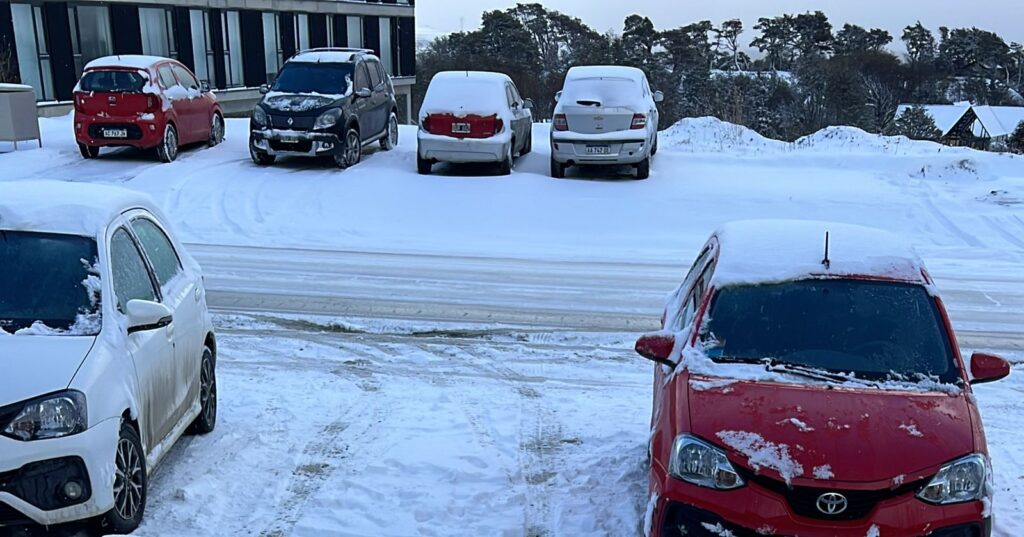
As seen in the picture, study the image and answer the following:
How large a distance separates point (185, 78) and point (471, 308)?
11912mm

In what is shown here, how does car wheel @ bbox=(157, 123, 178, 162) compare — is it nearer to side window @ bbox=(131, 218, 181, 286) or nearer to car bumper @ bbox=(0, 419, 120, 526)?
side window @ bbox=(131, 218, 181, 286)

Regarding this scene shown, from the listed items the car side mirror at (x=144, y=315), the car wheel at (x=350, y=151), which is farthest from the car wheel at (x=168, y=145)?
the car side mirror at (x=144, y=315)

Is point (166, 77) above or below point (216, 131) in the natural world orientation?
above

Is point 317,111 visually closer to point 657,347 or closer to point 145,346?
point 145,346

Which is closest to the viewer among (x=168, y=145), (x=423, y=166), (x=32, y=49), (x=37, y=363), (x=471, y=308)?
(x=37, y=363)

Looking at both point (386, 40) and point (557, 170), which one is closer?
point (557, 170)

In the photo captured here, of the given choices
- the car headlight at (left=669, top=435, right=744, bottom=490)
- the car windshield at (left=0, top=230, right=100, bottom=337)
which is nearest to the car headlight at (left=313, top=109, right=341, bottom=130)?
the car windshield at (left=0, top=230, right=100, bottom=337)

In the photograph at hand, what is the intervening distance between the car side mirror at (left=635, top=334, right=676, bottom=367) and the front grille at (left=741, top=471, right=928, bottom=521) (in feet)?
3.66

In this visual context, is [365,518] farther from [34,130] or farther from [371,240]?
[34,130]

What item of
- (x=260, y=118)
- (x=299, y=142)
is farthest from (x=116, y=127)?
(x=299, y=142)

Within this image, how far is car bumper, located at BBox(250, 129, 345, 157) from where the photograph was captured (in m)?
16.6

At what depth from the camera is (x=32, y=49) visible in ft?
86.9

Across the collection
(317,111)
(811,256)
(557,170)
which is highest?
(811,256)

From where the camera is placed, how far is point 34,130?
18.3 m
